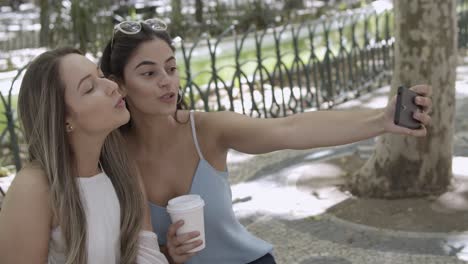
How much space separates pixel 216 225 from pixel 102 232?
521 millimetres

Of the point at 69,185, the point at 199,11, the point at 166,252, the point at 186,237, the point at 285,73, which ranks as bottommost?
the point at 285,73

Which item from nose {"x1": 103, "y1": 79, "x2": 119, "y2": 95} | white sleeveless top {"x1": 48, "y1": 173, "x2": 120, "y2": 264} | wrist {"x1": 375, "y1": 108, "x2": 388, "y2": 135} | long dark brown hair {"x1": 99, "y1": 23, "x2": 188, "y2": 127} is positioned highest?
long dark brown hair {"x1": 99, "y1": 23, "x2": 188, "y2": 127}

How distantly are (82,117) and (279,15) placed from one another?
44.4 feet

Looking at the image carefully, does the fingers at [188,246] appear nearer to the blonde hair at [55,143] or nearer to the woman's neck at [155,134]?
the blonde hair at [55,143]

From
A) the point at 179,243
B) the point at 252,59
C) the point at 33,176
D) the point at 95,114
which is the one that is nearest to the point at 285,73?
the point at 252,59

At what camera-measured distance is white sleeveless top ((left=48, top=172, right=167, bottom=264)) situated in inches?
88.0

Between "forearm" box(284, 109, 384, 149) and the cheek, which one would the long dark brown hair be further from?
"forearm" box(284, 109, 384, 149)

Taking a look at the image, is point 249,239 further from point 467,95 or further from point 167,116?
point 467,95

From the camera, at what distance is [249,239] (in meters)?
2.70

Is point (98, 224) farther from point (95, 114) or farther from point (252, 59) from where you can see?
point (252, 59)

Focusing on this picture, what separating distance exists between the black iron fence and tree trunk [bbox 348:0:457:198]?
1996 mm

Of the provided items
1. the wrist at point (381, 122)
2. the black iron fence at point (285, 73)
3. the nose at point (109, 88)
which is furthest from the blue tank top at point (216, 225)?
the black iron fence at point (285, 73)

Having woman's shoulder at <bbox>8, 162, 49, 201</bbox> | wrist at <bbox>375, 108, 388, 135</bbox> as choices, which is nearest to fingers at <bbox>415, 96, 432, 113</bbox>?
wrist at <bbox>375, 108, 388, 135</bbox>

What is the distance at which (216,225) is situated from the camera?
263cm
